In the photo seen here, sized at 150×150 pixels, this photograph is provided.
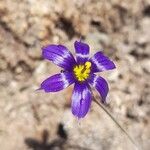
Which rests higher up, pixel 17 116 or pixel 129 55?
pixel 129 55

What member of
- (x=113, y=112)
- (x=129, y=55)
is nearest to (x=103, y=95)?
(x=113, y=112)

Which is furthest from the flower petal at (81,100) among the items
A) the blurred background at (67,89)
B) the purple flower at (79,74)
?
the blurred background at (67,89)

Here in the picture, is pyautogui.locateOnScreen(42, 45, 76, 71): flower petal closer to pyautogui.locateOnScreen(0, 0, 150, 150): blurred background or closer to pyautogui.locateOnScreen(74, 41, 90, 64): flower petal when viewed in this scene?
pyautogui.locateOnScreen(74, 41, 90, 64): flower petal

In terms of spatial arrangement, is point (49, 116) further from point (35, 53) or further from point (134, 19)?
point (134, 19)

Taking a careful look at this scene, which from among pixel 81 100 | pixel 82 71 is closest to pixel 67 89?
pixel 82 71

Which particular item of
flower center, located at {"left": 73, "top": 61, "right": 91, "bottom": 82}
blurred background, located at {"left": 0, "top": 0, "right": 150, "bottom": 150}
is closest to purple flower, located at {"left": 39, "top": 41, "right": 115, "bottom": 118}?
flower center, located at {"left": 73, "top": 61, "right": 91, "bottom": 82}

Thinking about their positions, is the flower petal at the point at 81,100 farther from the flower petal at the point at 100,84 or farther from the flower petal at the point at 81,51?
the flower petal at the point at 81,51
